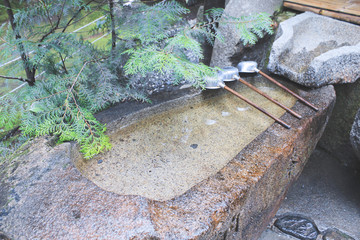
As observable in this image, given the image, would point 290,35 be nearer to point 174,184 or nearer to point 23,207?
point 174,184

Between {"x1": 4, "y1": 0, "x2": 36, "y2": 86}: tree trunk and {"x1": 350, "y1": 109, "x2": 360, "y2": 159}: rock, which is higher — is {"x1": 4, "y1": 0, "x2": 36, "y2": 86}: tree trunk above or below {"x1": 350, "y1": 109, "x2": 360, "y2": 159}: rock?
above

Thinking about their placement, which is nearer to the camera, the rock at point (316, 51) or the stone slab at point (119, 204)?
the stone slab at point (119, 204)

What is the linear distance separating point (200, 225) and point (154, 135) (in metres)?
1.02

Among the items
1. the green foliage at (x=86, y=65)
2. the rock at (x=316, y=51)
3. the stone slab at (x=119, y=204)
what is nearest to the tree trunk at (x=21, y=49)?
the green foliage at (x=86, y=65)

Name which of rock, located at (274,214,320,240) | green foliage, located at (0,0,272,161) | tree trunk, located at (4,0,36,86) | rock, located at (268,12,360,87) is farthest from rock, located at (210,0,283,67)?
tree trunk, located at (4,0,36,86)

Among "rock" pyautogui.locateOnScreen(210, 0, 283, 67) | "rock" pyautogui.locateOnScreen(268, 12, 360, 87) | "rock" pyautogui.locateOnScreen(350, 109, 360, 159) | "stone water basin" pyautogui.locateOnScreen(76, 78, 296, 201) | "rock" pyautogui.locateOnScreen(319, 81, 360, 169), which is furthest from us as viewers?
"rock" pyautogui.locateOnScreen(210, 0, 283, 67)

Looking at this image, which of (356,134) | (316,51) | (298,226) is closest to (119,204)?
(298,226)

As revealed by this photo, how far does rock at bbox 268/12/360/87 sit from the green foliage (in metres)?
0.82

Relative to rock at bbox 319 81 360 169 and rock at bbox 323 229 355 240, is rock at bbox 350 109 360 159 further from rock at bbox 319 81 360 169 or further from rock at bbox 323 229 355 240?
rock at bbox 323 229 355 240

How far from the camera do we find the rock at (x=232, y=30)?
3.31 m

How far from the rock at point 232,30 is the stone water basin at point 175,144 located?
0.67m

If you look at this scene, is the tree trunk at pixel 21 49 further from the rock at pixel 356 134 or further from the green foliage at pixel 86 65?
the rock at pixel 356 134

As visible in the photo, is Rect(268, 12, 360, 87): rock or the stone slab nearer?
the stone slab

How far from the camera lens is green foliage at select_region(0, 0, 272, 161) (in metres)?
1.76
